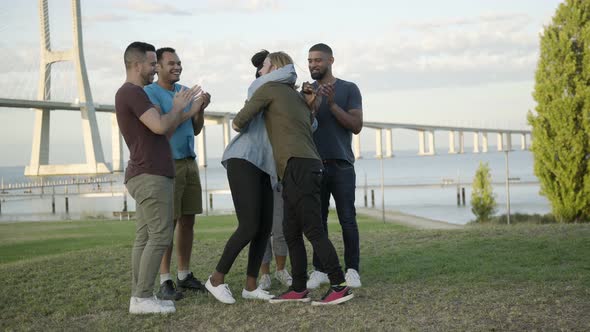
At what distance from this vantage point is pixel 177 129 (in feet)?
13.2

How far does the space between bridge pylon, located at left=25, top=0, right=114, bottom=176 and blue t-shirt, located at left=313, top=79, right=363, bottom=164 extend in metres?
40.2

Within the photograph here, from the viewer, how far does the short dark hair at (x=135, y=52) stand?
11.5 feet

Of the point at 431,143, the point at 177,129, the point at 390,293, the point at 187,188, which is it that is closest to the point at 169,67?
the point at 177,129

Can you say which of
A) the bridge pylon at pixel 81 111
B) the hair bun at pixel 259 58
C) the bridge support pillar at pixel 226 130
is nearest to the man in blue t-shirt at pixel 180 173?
the hair bun at pixel 259 58

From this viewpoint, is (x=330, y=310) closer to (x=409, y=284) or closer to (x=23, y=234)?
(x=409, y=284)

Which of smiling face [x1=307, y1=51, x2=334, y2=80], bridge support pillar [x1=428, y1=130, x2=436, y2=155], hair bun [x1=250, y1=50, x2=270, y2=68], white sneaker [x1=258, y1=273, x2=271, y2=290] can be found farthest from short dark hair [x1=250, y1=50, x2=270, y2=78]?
bridge support pillar [x1=428, y1=130, x2=436, y2=155]

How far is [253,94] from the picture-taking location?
3.56 m

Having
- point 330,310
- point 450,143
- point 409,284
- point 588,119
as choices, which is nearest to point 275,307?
point 330,310

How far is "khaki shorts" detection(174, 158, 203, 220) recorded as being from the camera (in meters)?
4.05

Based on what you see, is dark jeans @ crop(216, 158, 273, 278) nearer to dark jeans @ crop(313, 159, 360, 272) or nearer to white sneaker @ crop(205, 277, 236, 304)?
white sneaker @ crop(205, 277, 236, 304)

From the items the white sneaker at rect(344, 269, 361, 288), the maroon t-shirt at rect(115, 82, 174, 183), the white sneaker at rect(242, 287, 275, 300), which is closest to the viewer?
the maroon t-shirt at rect(115, 82, 174, 183)

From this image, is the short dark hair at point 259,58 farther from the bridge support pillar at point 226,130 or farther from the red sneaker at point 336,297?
the bridge support pillar at point 226,130

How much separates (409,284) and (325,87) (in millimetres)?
1174

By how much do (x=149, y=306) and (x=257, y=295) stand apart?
568 mm
